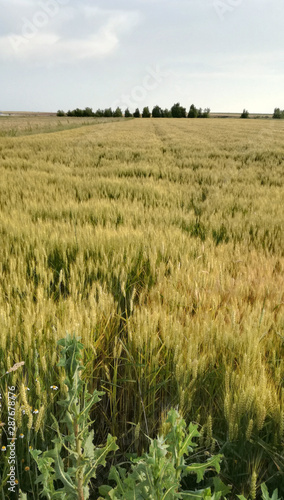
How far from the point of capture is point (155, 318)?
3.94 ft

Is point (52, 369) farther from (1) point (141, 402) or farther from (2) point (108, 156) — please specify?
(2) point (108, 156)

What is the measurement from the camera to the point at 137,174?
5.49 metres

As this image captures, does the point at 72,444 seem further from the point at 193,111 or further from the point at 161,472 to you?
the point at 193,111

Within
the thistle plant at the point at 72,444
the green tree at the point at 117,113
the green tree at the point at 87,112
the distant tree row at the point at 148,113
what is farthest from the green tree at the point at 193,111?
the thistle plant at the point at 72,444

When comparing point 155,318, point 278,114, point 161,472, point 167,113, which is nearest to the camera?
point 161,472

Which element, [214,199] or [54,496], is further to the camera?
[214,199]

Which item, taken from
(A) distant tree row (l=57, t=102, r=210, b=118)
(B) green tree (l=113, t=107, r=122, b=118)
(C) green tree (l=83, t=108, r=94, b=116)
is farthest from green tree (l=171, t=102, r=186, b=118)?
(C) green tree (l=83, t=108, r=94, b=116)

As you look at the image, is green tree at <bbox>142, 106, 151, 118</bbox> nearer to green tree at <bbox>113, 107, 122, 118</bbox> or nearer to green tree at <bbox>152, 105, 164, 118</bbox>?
green tree at <bbox>152, 105, 164, 118</bbox>

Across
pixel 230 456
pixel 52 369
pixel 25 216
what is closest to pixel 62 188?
pixel 25 216

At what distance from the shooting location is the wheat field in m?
0.88

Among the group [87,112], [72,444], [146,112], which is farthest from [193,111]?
[72,444]

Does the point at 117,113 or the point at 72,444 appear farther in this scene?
the point at 117,113

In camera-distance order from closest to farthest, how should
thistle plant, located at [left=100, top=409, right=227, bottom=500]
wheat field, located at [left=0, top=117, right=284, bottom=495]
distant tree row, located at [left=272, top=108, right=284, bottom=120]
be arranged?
thistle plant, located at [left=100, top=409, right=227, bottom=500]
wheat field, located at [left=0, top=117, right=284, bottom=495]
distant tree row, located at [left=272, top=108, right=284, bottom=120]

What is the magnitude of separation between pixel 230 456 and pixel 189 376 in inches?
8.9
